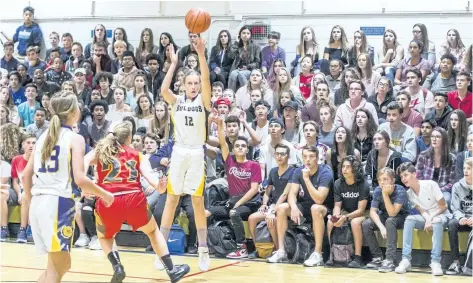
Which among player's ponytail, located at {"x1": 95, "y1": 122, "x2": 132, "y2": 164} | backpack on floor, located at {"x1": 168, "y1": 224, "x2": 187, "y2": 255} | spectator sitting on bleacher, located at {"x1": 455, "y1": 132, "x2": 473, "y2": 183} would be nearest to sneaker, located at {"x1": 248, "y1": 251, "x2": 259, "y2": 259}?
backpack on floor, located at {"x1": 168, "y1": 224, "x2": 187, "y2": 255}

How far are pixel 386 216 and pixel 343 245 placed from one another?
1.96ft

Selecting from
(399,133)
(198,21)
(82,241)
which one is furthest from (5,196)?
(399,133)

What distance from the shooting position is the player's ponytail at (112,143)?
7398 mm

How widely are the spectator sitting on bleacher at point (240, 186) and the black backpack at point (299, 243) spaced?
25.2 inches

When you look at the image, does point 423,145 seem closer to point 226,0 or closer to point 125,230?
point 125,230

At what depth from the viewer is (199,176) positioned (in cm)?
836

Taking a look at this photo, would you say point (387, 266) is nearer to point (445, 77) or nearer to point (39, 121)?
point (445, 77)

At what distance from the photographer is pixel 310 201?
9.64 metres

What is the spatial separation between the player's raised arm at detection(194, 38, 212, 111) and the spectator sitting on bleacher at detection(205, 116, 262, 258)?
66.0 inches

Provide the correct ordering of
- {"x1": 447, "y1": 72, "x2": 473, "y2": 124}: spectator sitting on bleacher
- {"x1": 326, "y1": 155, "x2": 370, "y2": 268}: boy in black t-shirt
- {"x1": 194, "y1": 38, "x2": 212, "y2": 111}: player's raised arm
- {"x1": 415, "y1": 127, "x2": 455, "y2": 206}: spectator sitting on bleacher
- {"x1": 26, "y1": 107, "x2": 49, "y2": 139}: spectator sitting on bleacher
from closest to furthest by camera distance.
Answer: {"x1": 194, "y1": 38, "x2": 212, "y2": 111}: player's raised arm < {"x1": 326, "y1": 155, "x2": 370, "y2": 268}: boy in black t-shirt < {"x1": 415, "y1": 127, "x2": 455, "y2": 206}: spectator sitting on bleacher < {"x1": 447, "y1": 72, "x2": 473, "y2": 124}: spectator sitting on bleacher < {"x1": 26, "y1": 107, "x2": 49, "y2": 139}: spectator sitting on bleacher

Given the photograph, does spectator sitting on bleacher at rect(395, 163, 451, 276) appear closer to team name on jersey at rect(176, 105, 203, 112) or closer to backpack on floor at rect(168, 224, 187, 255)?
team name on jersey at rect(176, 105, 203, 112)

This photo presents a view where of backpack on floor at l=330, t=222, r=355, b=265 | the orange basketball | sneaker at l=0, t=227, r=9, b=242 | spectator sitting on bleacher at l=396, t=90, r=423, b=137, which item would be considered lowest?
sneaker at l=0, t=227, r=9, b=242

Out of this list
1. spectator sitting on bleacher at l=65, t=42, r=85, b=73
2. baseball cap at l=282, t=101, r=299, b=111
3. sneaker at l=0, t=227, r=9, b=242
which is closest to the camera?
baseball cap at l=282, t=101, r=299, b=111

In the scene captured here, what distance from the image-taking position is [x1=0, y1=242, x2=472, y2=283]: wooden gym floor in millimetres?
8250
